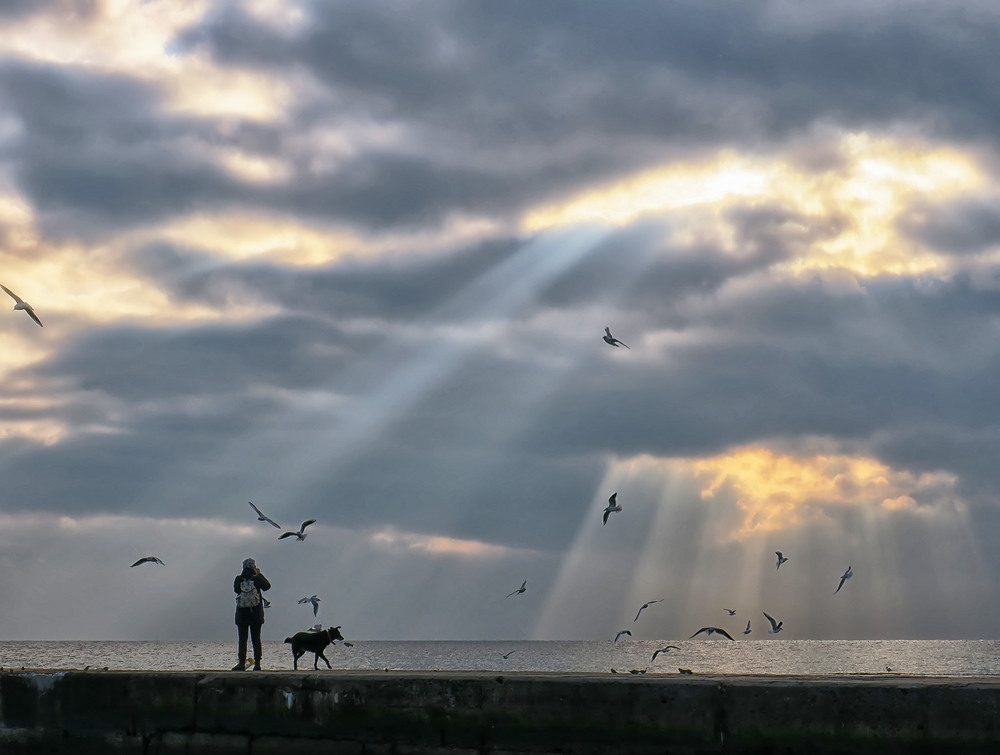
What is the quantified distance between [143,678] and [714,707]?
232 inches

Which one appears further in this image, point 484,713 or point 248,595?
point 248,595

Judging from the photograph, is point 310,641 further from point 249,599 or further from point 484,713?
point 484,713

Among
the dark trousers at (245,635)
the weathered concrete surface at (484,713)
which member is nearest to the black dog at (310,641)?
the dark trousers at (245,635)

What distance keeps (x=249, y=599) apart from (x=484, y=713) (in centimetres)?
761

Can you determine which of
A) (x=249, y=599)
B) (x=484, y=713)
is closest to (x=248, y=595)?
(x=249, y=599)

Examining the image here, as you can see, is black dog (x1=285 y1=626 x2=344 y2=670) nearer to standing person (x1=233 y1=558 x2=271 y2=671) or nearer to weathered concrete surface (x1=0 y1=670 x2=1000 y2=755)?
standing person (x1=233 y1=558 x2=271 y2=671)

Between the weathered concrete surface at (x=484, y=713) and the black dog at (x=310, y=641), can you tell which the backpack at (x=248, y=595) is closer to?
the black dog at (x=310, y=641)

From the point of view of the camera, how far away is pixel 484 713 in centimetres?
948

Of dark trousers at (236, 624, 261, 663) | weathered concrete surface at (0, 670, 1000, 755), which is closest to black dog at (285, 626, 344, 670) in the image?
dark trousers at (236, 624, 261, 663)

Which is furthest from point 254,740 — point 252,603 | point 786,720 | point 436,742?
point 252,603

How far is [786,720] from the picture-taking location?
28.5 ft

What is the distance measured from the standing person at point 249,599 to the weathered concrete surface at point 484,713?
4552 mm

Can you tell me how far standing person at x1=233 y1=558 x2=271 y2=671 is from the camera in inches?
629

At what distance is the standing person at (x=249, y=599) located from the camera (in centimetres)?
1597
